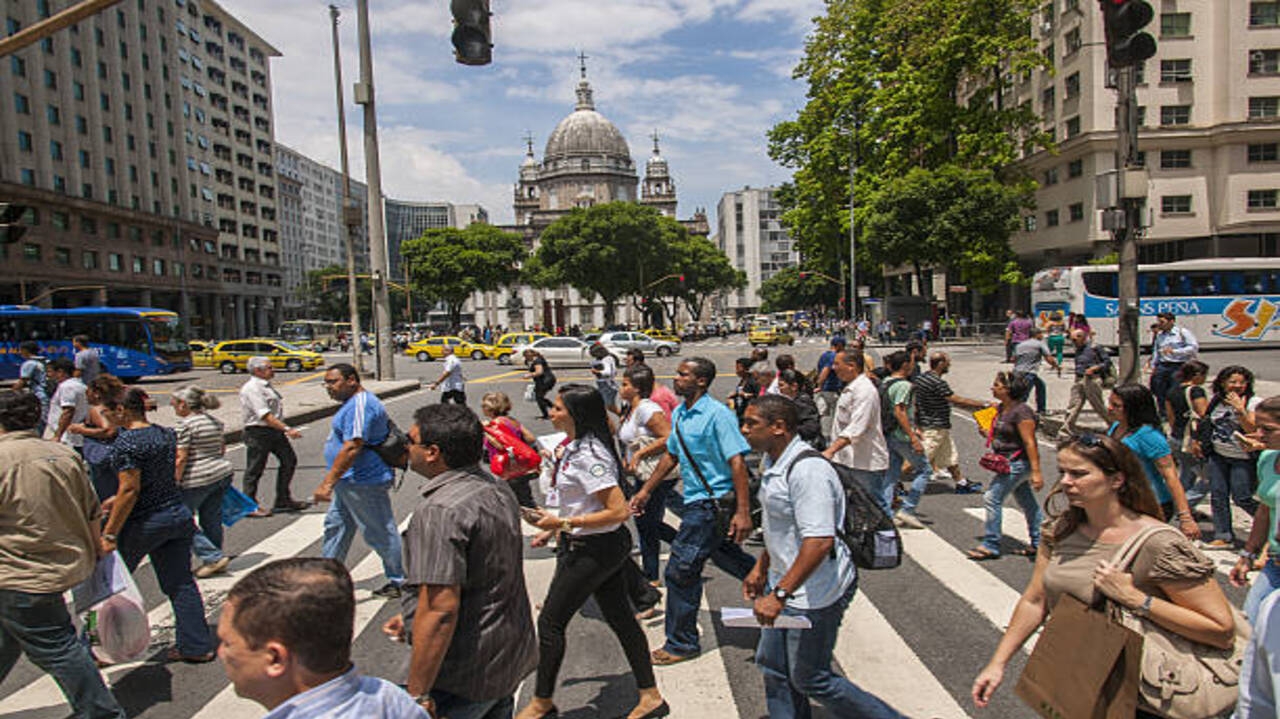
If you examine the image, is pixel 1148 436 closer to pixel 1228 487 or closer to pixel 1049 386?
A: pixel 1228 487

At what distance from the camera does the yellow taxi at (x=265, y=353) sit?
35875mm

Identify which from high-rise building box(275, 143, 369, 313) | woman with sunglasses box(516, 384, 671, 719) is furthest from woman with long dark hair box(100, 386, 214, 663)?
high-rise building box(275, 143, 369, 313)

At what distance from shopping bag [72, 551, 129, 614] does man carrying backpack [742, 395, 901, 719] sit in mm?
3259

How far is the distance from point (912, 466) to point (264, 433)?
6.75m

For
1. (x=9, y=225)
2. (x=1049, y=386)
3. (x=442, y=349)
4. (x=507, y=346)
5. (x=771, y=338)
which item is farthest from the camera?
(x=771, y=338)

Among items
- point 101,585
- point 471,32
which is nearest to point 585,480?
point 101,585

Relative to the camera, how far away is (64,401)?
8.23m

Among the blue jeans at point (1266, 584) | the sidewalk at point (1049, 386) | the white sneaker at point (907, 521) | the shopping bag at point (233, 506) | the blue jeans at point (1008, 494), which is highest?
the blue jeans at point (1266, 584)

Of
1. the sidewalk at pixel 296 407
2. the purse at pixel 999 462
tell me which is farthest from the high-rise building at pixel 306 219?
the purse at pixel 999 462

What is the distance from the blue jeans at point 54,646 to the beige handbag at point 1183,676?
13.8 feet

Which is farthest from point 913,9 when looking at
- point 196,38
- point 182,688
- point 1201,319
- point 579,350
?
point 196,38

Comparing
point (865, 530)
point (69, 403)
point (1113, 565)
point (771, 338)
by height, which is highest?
point (69, 403)

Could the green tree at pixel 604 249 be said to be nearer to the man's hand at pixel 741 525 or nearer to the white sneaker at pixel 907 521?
the white sneaker at pixel 907 521

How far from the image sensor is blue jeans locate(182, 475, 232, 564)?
587 cm
